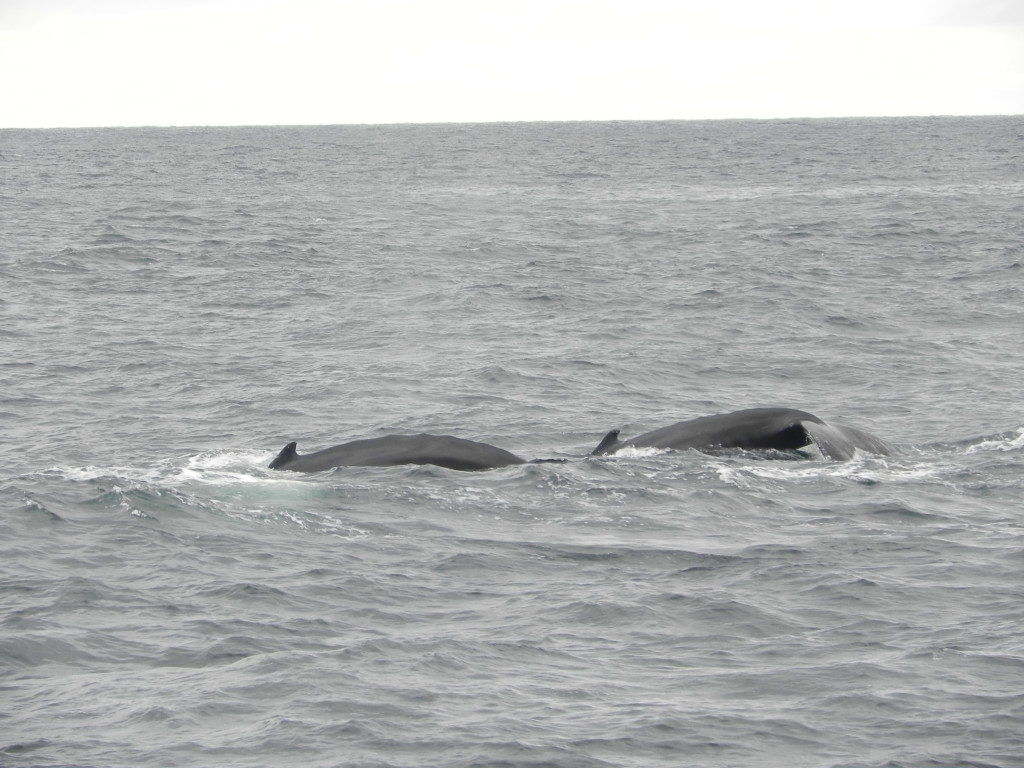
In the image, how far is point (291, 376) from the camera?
28.2 meters

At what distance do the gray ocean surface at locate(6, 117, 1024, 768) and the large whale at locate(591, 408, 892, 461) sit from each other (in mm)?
386

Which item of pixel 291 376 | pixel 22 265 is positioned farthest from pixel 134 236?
pixel 291 376

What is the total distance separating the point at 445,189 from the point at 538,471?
6067 cm

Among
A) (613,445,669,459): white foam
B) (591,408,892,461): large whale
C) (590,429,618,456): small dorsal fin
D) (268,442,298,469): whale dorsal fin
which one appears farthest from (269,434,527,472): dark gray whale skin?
(591,408,892,461): large whale

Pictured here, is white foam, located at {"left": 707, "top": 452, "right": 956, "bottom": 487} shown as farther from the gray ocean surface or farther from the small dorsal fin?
the small dorsal fin

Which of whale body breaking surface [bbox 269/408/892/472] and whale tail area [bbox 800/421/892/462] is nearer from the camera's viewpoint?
whale body breaking surface [bbox 269/408/892/472]

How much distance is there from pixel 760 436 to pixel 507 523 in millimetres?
4514

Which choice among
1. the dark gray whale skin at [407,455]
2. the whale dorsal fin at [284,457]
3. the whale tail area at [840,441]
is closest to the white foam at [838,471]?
the whale tail area at [840,441]

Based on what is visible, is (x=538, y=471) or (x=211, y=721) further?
(x=538, y=471)

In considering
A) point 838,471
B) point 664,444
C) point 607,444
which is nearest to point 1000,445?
point 838,471

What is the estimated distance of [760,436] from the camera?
1991cm

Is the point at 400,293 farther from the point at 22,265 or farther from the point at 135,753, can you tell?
the point at 135,753

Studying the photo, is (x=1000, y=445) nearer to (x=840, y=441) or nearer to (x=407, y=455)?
(x=840, y=441)

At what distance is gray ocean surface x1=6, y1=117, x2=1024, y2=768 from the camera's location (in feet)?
37.5
